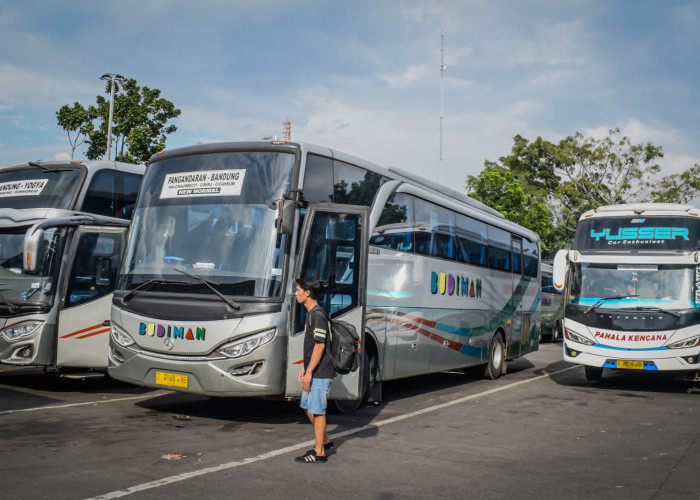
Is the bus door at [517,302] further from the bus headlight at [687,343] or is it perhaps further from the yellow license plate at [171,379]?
the yellow license plate at [171,379]

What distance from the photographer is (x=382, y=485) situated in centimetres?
588

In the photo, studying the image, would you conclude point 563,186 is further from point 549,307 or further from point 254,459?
point 254,459


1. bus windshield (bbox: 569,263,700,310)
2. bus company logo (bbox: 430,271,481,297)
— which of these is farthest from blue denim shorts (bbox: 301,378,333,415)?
bus windshield (bbox: 569,263,700,310)

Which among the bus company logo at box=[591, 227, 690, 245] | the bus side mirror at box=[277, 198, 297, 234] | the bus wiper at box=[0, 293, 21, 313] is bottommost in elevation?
the bus wiper at box=[0, 293, 21, 313]

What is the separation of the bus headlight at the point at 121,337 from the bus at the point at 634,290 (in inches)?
336

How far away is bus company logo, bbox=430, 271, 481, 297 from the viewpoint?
11.9 m

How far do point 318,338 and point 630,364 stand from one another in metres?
8.52

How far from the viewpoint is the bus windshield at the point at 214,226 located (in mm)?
8062

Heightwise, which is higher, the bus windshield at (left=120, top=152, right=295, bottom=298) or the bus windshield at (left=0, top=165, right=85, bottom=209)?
the bus windshield at (left=0, top=165, right=85, bottom=209)

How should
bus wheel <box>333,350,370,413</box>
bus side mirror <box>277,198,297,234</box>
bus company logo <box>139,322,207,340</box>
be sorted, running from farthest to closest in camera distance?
bus wheel <box>333,350,370,413</box>
bus company logo <box>139,322,207,340</box>
bus side mirror <box>277,198,297,234</box>

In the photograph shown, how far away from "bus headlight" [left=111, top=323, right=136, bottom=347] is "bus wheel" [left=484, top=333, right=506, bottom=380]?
341 inches

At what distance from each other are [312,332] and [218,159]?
123 inches

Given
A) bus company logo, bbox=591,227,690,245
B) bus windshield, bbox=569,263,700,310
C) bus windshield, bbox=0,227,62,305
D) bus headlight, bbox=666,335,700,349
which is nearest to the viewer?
bus windshield, bbox=0,227,62,305

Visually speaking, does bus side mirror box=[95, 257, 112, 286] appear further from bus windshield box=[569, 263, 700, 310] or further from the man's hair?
bus windshield box=[569, 263, 700, 310]
